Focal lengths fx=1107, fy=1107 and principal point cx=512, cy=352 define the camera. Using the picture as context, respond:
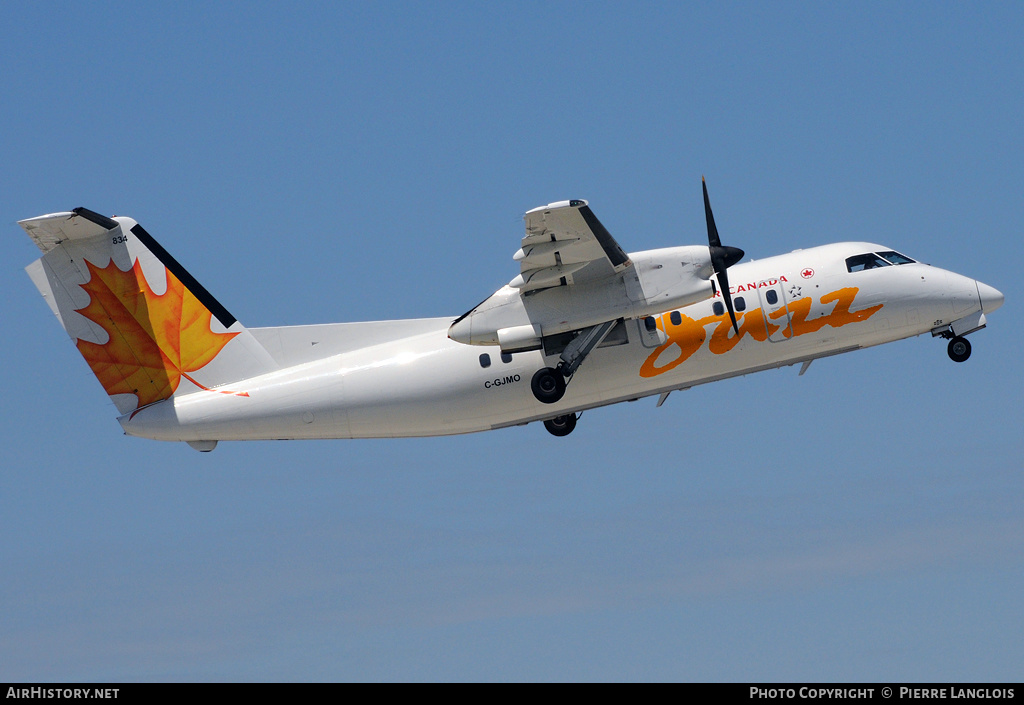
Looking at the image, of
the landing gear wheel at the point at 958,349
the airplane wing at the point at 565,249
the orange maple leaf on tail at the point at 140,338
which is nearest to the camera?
the airplane wing at the point at 565,249

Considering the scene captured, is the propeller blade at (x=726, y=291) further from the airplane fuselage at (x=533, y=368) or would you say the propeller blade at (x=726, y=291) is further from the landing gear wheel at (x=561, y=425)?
the landing gear wheel at (x=561, y=425)

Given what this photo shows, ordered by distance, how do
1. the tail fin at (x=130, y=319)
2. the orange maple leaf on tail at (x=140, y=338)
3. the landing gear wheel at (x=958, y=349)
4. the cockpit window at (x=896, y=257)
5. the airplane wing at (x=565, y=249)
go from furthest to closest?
the landing gear wheel at (x=958, y=349) < the cockpit window at (x=896, y=257) < the orange maple leaf on tail at (x=140, y=338) < the tail fin at (x=130, y=319) < the airplane wing at (x=565, y=249)

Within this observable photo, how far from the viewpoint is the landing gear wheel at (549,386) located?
19656 mm

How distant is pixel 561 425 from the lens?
21.8 meters

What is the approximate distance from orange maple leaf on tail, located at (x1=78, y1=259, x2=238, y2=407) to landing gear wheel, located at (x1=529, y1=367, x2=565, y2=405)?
19.6 feet

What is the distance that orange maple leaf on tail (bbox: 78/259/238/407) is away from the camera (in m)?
20.3

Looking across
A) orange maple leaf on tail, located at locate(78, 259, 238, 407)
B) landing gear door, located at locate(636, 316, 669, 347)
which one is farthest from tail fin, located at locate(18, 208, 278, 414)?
landing gear door, located at locate(636, 316, 669, 347)

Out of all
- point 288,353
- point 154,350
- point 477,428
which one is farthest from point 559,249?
point 154,350

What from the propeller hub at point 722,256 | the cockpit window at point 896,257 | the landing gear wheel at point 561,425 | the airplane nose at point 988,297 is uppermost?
the propeller hub at point 722,256

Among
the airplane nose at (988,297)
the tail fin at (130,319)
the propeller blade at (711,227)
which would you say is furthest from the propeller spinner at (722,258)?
the tail fin at (130,319)

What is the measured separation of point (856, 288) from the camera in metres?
20.2

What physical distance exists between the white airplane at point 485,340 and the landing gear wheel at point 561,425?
3.69 feet

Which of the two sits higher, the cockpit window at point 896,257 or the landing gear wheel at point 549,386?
the cockpit window at point 896,257

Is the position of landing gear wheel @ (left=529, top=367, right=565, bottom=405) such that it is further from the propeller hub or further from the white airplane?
the propeller hub
